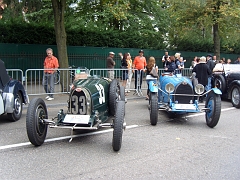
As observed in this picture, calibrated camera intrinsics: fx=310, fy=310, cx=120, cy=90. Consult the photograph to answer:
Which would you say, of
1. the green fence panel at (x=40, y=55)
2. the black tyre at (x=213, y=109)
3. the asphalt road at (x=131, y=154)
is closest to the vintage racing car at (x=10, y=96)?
the asphalt road at (x=131, y=154)

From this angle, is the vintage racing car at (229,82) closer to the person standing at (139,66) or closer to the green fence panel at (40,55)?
the person standing at (139,66)

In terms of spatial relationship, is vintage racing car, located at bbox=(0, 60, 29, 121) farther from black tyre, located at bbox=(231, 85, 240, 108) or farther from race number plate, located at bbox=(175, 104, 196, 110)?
black tyre, located at bbox=(231, 85, 240, 108)

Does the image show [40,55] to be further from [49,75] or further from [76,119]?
[76,119]

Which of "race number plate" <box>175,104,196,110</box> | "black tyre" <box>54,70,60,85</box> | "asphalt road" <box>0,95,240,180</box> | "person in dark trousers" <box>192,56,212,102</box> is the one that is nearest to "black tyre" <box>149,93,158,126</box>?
"asphalt road" <box>0,95,240,180</box>

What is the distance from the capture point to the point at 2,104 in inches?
288

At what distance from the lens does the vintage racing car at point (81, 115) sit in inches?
217

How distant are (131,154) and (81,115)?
1.25 m

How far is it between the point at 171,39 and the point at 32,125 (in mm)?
21920

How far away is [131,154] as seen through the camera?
5.50 meters

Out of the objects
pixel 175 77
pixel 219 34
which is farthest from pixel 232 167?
pixel 219 34

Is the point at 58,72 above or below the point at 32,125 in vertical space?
above

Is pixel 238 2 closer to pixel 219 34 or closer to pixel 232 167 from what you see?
pixel 219 34

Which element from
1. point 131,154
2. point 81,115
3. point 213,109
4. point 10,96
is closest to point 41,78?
point 10,96

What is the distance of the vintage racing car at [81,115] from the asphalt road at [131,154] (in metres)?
0.34
